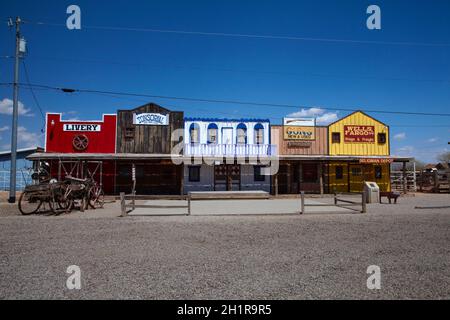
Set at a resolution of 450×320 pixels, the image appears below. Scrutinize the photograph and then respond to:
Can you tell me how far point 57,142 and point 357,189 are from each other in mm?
22119

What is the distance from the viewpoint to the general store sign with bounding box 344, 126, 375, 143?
23656mm

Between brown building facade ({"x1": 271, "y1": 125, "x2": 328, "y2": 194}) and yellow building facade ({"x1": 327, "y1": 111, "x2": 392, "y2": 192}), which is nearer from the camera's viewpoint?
brown building facade ({"x1": 271, "y1": 125, "x2": 328, "y2": 194})

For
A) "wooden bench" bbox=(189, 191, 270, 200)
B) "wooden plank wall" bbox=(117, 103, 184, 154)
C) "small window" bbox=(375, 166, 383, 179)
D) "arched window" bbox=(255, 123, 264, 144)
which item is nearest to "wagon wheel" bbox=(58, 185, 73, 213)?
"wooden bench" bbox=(189, 191, 270, 200)

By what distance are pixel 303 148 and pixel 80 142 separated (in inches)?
631

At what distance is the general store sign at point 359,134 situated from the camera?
23656 mm

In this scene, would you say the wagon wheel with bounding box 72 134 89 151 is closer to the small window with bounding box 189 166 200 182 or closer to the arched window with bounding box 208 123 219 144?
the small window with bounding box 189 166 200 182

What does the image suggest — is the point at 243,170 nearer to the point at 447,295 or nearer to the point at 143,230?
the point at 143,230

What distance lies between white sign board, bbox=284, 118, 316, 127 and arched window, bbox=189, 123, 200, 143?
262 inches

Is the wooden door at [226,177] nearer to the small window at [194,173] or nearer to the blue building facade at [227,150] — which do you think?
the blue building facade at [227,150]

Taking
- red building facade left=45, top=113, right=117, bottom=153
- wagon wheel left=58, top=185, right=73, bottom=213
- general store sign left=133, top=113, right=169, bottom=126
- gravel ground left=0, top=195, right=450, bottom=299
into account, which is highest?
general store sign left=133, top=113, right=169, bottom=126

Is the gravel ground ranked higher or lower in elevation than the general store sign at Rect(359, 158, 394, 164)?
lower

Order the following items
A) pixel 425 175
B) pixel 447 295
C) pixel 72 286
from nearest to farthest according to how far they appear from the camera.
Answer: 1. pixel 447 295
2. pixel 72 286
3. pixel 425 175
